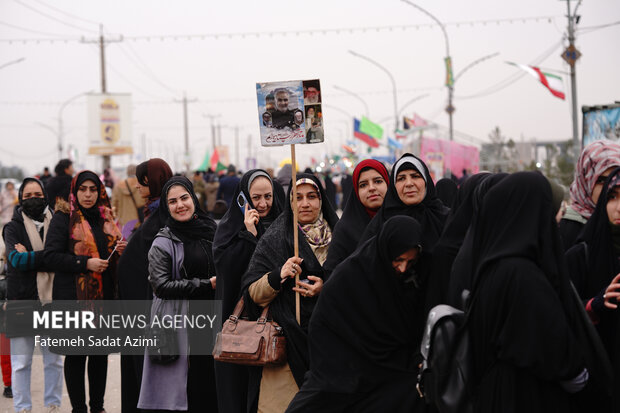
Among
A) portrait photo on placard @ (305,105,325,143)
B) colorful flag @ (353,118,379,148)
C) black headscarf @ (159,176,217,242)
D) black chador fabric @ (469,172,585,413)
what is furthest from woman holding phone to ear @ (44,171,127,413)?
colorful flag @ (353,118,379,148)

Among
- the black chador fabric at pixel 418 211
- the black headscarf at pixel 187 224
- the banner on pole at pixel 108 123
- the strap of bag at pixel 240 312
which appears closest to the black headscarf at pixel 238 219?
the black headscarf at pixel 187 224

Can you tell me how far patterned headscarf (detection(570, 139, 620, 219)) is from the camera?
4781 millimetres

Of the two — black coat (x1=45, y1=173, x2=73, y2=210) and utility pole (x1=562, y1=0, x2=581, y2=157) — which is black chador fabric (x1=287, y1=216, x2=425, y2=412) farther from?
utility pole (x1=562, y1=0, x2=581, y2=157)

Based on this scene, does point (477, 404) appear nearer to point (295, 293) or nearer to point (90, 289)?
point (295, 293)

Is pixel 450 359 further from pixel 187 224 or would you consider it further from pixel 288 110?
pixel 187 224

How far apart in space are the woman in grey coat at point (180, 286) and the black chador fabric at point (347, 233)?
46.0 inches

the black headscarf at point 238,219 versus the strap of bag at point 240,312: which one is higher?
the black headscarf at point 238,219

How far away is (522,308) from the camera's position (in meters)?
3.00

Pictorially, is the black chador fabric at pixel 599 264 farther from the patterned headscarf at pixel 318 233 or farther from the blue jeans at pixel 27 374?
the blue jeans at pixel 27 374

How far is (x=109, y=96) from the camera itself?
101 feet

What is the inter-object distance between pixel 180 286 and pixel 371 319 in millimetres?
1926

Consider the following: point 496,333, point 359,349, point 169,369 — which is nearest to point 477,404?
point 496,333

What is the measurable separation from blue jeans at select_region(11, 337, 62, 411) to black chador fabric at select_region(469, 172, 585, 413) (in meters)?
4.16

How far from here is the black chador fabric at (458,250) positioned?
3434 mm
